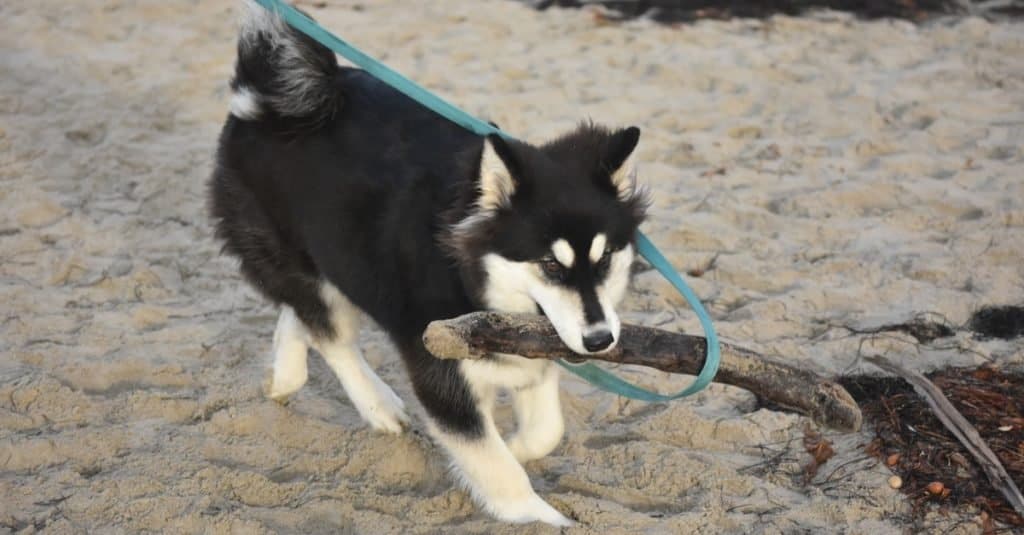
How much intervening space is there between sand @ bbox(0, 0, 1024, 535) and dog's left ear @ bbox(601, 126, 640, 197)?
1.08 metres

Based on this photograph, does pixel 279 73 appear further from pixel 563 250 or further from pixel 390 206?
pixel 563 250

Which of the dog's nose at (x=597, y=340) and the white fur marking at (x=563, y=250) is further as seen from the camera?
the white fur marking at (x=563, y=250)

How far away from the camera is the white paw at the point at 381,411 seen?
153 inches

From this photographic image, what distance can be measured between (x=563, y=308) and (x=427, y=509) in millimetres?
963

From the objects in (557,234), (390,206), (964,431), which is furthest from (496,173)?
(964,431)

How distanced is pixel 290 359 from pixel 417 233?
3.37ft

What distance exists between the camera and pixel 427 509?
136 inches

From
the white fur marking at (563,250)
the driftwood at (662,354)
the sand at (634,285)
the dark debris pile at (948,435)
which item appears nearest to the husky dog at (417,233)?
the white fur marking at (563,250)

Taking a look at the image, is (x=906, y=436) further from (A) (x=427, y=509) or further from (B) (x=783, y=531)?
(A) (x=427, y=509)

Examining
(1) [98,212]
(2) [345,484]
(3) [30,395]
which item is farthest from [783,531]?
(1) [98,212]

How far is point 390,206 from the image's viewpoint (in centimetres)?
343

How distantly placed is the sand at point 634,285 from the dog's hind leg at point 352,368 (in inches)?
3.6

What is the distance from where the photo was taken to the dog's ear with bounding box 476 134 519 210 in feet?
9.87

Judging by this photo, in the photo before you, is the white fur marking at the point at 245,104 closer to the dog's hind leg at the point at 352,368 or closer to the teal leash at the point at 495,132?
the teal leash at the point at 495,132
